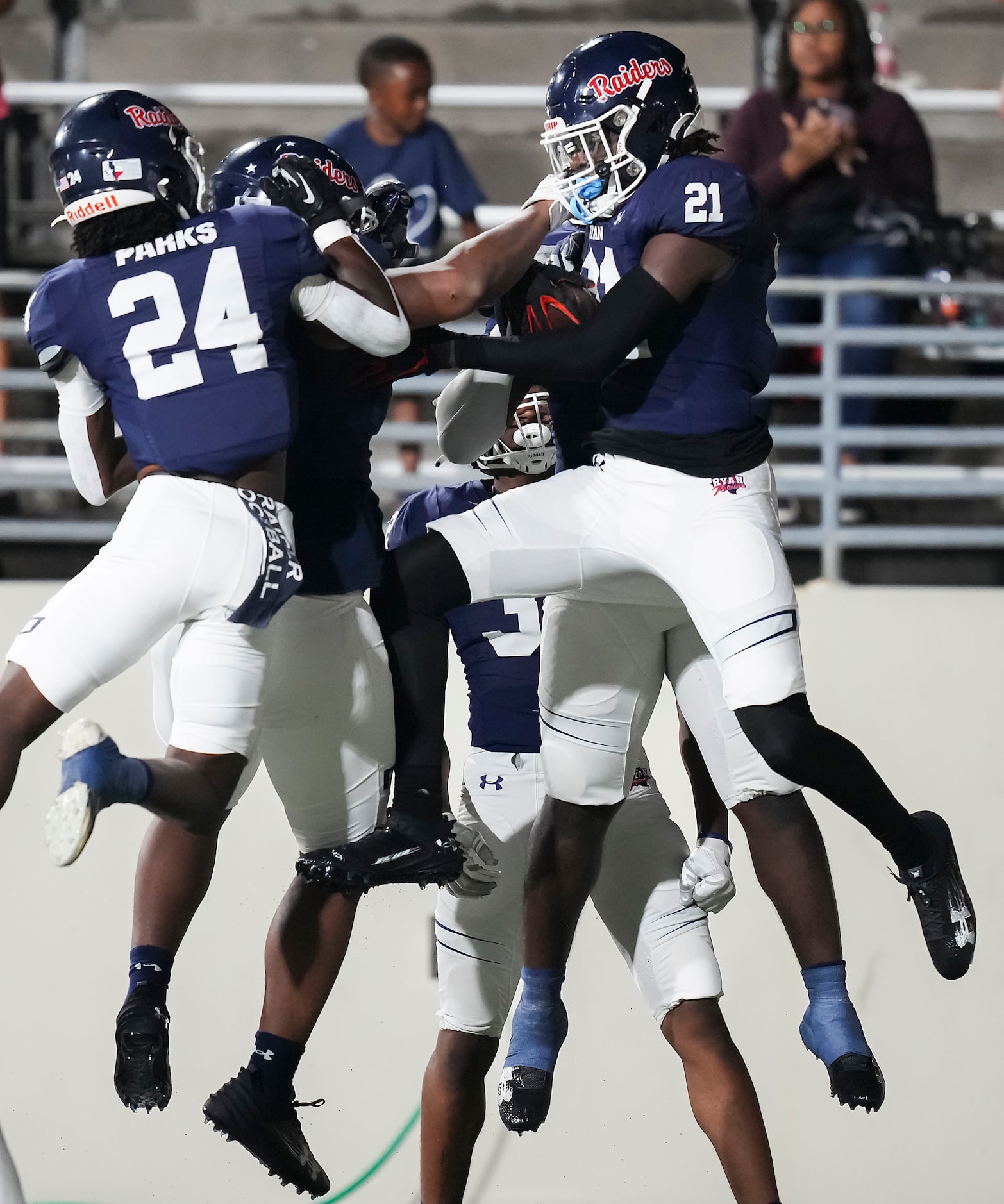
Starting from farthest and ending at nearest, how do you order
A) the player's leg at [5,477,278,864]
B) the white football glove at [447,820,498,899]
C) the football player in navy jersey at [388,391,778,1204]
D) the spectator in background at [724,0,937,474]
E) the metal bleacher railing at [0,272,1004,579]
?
the spectator in background at [724,0,937,474] < the metal bleacher railing at [0,272,1004,579] < the football player in navy jersey at [388,391,778,1204] < the white football glove at [447,820,498,899] < the player's leg at [5,477,278,864]

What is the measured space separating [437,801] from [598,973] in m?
1.85

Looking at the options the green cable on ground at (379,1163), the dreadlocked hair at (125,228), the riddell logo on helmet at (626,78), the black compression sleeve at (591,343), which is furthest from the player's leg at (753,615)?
the green cable on ground at (379,1163)

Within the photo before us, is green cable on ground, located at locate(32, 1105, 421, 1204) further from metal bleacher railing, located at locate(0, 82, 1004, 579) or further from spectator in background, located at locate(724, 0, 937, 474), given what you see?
spectator in background, located at locate(724, 0, 937, 474)

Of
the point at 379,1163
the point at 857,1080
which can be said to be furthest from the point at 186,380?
the point at 379,1163

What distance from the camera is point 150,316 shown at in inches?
96.6

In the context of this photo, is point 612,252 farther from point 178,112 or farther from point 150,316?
point 178,112

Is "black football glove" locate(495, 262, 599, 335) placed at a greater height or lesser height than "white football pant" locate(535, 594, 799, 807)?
greater

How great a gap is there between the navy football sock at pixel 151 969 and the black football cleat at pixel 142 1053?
11 millimetres

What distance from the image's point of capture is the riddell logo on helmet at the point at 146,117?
251 cm

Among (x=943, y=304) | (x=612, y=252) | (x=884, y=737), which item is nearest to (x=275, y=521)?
(x=612, y=252)

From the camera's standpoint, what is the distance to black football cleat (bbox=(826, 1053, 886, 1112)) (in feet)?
8.80

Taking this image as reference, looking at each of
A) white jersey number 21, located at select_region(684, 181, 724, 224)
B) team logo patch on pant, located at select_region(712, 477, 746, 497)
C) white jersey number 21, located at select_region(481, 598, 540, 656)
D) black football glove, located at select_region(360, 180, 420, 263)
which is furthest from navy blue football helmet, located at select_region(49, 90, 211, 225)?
white jersey number 21, located at select_region(481, 598, 540, 656)

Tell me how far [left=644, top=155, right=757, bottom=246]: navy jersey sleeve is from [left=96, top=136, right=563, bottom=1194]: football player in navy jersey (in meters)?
0.23

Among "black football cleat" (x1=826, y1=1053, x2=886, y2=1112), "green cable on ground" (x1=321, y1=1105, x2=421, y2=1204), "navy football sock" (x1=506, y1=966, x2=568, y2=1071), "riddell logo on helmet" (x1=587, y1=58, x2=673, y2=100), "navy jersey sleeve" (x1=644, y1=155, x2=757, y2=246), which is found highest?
"riddell logo on helmet" (x1=587, y1=58, x2=673, y2=100)
